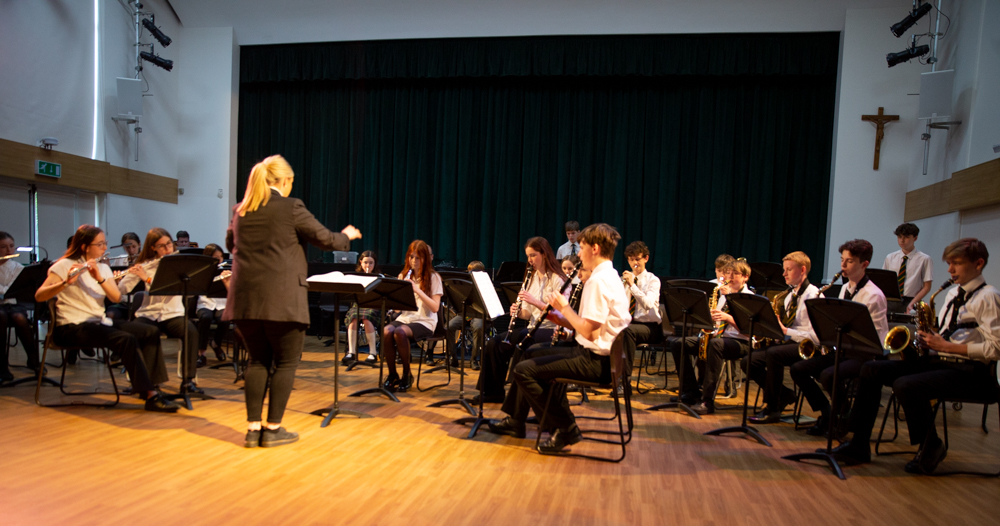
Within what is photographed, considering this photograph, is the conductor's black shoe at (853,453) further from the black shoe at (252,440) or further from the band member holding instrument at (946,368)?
the black shoe at (252,440)

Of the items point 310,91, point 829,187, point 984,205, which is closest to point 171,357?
point 310,91

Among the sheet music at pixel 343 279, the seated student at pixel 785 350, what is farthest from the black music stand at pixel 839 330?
the sheet music at pixel 343 279

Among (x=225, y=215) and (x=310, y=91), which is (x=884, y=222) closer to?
(x=310, y=91)

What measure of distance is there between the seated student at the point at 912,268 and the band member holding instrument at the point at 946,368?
Answer: 2.72 m

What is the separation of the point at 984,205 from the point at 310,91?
10.2 meters

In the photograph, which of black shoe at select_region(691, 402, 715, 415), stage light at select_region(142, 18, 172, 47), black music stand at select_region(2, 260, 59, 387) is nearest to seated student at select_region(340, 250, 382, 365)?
black music stand at select_region(2, 260, 59, 387)

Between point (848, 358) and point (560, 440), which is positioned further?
point (848, 358)

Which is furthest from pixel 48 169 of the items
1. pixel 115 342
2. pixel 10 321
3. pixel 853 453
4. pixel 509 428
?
pixel 853 453

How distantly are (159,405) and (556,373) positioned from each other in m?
2.84

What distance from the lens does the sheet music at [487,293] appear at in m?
3.76

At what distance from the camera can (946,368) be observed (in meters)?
3.45

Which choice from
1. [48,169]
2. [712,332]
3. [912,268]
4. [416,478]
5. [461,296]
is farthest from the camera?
[48,169]

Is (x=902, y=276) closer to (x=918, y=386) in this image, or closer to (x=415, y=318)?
(x=918, y=386)

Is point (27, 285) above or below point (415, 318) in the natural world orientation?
above
